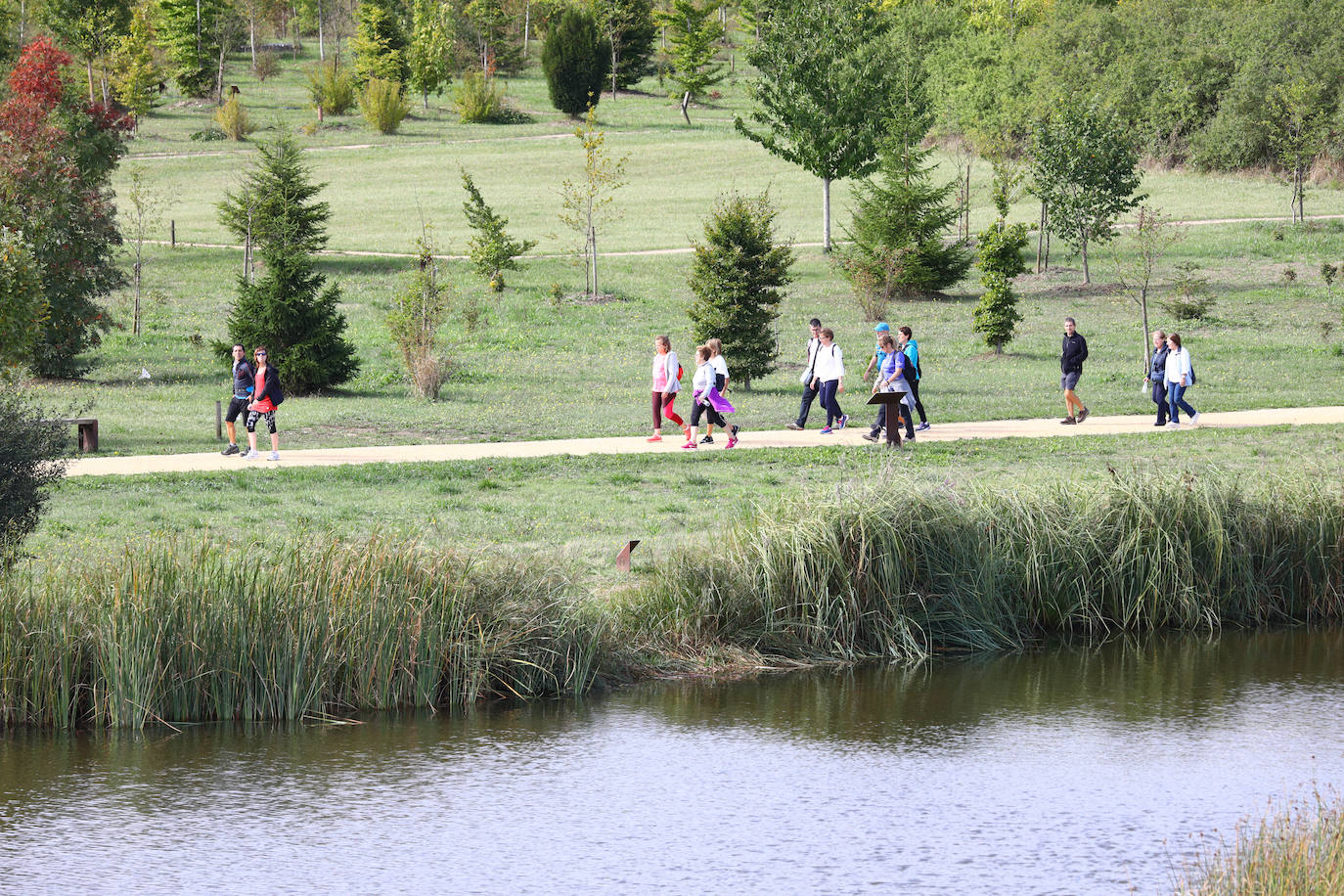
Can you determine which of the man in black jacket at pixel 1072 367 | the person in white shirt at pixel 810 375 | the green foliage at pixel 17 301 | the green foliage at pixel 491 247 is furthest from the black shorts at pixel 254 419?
the green foliage at pixel 491 247

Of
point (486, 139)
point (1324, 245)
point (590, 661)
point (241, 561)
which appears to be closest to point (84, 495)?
point (241, 561)

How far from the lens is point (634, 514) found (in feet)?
52.6

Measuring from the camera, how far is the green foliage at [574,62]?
73.9 metres

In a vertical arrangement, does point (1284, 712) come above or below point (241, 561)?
below

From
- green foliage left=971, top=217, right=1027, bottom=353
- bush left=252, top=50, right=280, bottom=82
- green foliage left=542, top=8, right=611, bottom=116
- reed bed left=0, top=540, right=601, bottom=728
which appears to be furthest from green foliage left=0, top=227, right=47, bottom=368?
bush left=252, top=50, right=280, bottom=82

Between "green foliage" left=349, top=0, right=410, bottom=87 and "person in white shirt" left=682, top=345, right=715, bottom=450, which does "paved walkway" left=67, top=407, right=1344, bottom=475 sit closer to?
"person in white shirt" left=682, top=345, right=715, bottom=450

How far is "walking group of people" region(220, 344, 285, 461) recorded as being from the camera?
1947 centimetres

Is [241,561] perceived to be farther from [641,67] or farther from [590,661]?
[641,67]

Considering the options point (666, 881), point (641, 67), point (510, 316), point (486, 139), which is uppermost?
point (641, 67)

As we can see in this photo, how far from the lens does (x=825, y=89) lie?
43.5 meters

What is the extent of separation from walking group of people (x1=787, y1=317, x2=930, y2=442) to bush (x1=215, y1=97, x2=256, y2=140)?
2101 inches

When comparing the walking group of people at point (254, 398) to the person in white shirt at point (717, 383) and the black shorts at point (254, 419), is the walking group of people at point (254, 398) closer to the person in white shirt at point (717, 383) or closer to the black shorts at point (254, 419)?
the black shorts at point (254, 419)

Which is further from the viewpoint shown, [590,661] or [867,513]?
[867,513]

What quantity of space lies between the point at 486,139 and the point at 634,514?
185ft
